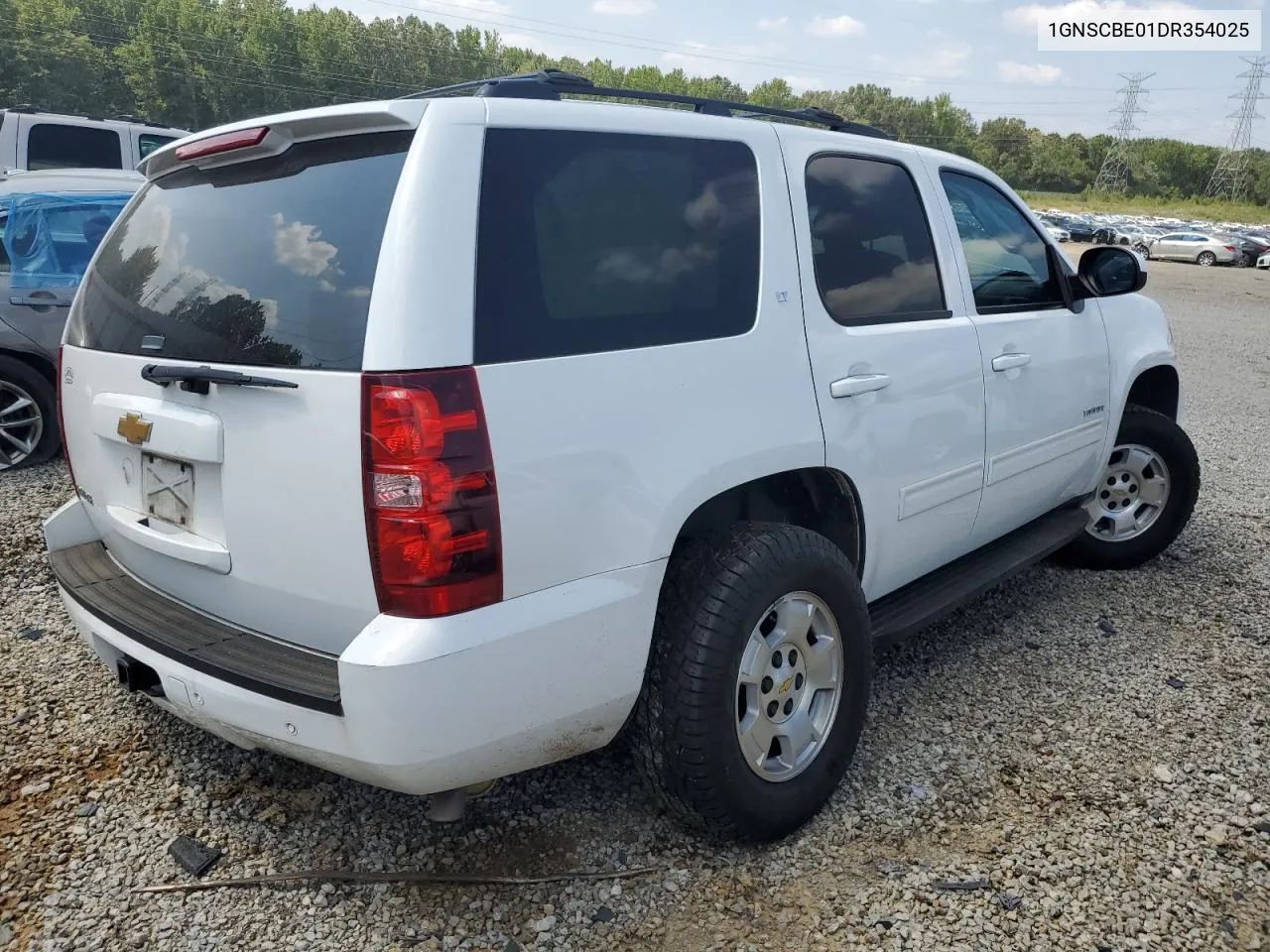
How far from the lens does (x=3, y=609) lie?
3.96 m

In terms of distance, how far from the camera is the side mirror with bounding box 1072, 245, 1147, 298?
3857 mm

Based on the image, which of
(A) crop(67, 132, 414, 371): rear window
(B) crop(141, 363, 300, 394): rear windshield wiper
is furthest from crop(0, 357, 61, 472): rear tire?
(B) crop(141, 363, 300, 394): rear windshield wiper

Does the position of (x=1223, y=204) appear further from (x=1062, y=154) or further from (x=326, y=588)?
(x=326, y=588)

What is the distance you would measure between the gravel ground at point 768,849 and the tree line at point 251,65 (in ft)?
143

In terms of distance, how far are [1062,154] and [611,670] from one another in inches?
5025

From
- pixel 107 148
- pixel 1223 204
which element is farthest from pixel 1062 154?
pixel 107 148

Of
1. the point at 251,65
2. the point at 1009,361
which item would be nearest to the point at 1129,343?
the point at 1009,361

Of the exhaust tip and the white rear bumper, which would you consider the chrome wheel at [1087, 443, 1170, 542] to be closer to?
the white rear bumper

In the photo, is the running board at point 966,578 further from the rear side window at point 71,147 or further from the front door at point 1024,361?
the rear side window at point 71,147

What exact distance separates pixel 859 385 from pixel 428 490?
4.54 feet

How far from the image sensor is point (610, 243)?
7.14 ft

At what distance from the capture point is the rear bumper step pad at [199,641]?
196 cm

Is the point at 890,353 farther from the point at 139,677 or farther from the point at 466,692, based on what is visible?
the point at 139,677

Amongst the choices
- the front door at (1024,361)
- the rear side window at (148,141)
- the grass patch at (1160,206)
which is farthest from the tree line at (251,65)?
the front door at (1024,361)
